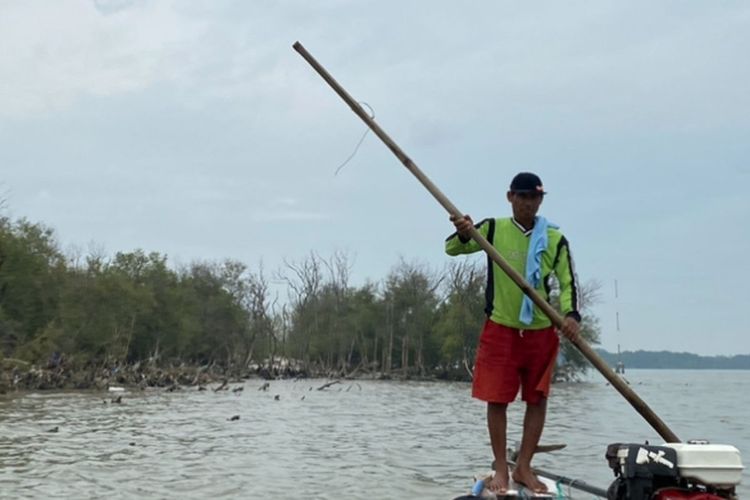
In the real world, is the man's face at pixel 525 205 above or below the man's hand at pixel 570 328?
above

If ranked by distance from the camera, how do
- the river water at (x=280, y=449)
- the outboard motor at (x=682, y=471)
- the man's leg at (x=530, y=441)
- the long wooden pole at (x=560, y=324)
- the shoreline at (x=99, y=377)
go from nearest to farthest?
the outboard motor at (x=682, y=471) < the long wooden pole at (x=560, y=324) < the man's leg at (x=530, y=441) < the river water at (x=280, y=449) < the shoreline at (x=99, y=377)

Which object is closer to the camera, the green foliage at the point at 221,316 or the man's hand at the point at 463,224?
the man's hand at the point at 463,224

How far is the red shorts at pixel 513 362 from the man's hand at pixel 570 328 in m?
0.21

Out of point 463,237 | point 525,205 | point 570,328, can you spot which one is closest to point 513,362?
point 570,328

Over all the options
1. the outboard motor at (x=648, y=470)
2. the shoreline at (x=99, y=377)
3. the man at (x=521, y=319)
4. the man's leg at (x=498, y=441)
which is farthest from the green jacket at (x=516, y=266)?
the shoreline at (x=99, y=377)

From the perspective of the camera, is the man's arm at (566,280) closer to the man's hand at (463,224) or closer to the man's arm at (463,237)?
the man's arm at (463,237)

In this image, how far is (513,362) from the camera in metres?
5.23

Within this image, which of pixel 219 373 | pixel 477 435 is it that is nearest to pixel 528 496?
pixel 477 435

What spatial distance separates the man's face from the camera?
5195 mm

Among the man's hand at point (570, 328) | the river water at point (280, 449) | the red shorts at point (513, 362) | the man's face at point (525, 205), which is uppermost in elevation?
the man's face at point (525, 205)

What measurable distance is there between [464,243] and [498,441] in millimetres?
1264

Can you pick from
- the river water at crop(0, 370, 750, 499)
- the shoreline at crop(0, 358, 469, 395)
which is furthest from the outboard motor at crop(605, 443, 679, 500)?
the shoreline at crop(0, 358, 469, 395)

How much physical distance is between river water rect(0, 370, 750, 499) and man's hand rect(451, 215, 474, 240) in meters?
4.97

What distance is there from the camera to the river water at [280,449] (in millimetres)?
10414
